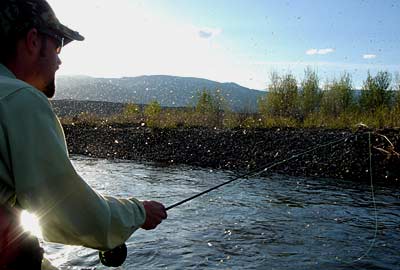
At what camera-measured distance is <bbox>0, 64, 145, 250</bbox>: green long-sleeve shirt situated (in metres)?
1.58

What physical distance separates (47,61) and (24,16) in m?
0.24

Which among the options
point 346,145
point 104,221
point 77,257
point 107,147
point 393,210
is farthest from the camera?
point 107,147

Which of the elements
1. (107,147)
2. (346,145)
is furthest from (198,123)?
(346,145)

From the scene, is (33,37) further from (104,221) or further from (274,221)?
(274,221)

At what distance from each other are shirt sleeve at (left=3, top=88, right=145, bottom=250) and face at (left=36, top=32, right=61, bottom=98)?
14.7 inches

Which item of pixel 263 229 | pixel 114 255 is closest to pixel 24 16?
pixel 114 255

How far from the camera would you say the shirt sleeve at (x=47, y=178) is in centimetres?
157

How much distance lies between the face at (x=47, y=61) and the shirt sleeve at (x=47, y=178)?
0.37 meters

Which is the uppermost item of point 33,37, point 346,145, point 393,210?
point 33,37

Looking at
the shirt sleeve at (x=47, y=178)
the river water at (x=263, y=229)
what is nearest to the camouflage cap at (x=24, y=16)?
the shirt sleeve at (x=47, y=178)

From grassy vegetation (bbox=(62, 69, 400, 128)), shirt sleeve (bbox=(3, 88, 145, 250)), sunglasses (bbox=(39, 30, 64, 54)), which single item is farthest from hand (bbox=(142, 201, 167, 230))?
grassy vegetation (bbox=(62, 69, 400, 128))

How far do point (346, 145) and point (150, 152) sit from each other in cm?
924

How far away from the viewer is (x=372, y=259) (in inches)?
250

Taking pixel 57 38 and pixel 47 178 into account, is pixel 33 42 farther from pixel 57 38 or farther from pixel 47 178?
pixel 47 178
